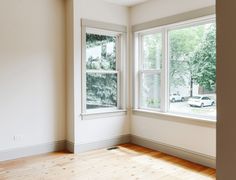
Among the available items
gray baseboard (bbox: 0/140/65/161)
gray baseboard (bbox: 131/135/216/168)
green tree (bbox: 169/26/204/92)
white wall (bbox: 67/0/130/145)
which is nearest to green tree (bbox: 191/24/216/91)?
green tree (bbox: 169/26/204/92)

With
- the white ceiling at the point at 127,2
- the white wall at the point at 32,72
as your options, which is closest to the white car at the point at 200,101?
the white ceiling at the point at 127,2

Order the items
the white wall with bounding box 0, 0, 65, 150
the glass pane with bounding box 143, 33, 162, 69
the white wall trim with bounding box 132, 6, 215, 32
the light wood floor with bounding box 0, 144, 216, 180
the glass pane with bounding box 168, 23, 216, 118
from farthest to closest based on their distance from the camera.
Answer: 1. the glass pane with bounding box 143, 33, 162, 69
2. the white wall with bounding box 0, 0, 65, 150
3. the glass pane with bounding box 168, 23, 216, 118
4. the white wall trim with bounding box 132, 6, 215, 32
5. the light wood floor with bounding box 0, 144, 216, 180

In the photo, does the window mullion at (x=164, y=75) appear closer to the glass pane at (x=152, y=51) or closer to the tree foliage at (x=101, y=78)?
the glass pane at (x=152, y=51)

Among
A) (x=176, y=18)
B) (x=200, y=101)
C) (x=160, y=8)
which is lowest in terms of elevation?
(x=200, y=101)

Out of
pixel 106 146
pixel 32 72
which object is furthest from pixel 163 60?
pixel 32 72

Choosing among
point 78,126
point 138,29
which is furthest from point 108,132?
point 138,29

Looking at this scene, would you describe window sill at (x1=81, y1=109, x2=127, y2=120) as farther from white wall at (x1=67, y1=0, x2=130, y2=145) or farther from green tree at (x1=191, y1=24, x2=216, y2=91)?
green tree at (x1=191, y1=24, x2=216, y2=91)

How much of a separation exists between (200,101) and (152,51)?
1321 mm

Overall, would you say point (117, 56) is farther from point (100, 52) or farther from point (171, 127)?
point (171, 127)

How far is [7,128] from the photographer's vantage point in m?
3.72

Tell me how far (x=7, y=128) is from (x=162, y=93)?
2.58m

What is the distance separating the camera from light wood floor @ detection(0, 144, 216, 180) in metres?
3.11

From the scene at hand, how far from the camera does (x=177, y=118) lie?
3904 mm

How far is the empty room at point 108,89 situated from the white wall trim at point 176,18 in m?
0.02
